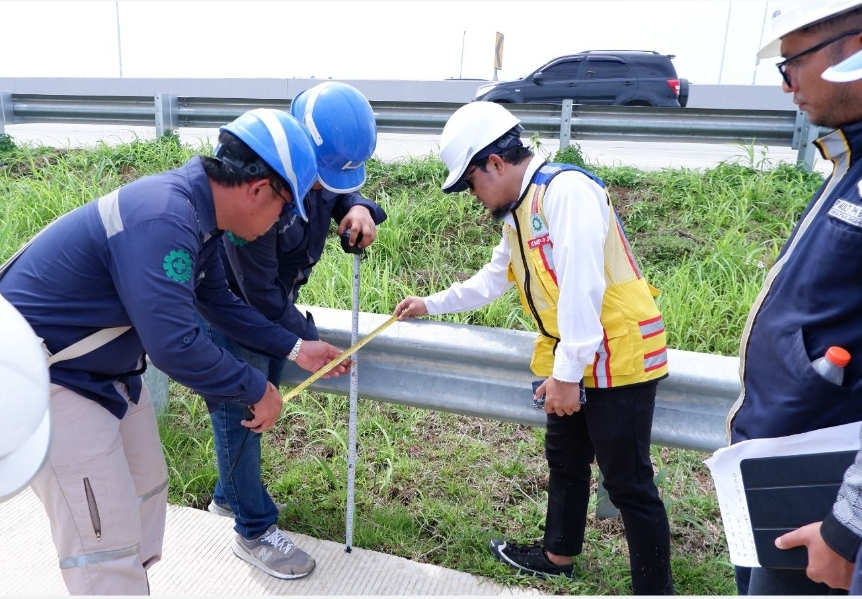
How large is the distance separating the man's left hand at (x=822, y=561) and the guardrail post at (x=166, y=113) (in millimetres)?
6665

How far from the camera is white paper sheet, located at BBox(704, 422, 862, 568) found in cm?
156

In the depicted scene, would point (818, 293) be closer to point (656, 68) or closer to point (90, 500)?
point (90, 500)

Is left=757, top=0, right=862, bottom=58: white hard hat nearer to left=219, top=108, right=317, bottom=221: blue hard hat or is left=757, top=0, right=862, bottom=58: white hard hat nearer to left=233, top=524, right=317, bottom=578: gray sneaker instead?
left=219, top=108, right=317, bottom=221: blue hard hat

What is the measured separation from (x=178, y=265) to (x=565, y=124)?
4.50 meters

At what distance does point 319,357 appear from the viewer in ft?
8.86

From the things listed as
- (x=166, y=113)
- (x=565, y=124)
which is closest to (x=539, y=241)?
(x=565, y=124)

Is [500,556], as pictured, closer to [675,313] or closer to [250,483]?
A: [250,483]

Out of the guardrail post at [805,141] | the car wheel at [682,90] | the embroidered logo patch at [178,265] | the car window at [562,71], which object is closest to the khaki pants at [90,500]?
the embroidered logo patch at [178,265]

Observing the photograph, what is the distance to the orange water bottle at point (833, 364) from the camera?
1.50 metres

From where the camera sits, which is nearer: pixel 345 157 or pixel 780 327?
pixel 780 327

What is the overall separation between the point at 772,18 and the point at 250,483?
8.13ft

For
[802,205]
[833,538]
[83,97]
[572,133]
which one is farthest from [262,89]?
[833,538]

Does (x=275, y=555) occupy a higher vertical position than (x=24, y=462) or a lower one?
lower

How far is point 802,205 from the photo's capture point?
14.9ft
